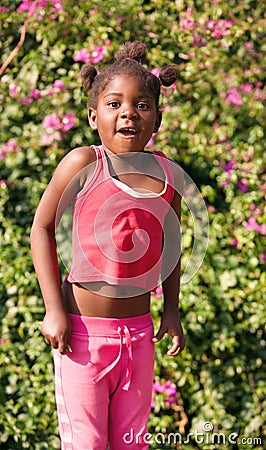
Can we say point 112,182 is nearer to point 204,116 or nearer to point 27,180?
point 27,180

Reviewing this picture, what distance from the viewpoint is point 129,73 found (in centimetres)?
212

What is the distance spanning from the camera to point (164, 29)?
3.83 meters

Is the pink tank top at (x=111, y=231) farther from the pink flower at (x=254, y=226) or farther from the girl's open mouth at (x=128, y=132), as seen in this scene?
the pink flower at (x=254, y=226)

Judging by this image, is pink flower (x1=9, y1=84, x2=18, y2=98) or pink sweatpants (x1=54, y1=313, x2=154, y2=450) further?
pink flower (x1=9, y1=84, x2=18, y2=98)

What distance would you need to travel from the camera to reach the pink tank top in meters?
2.08

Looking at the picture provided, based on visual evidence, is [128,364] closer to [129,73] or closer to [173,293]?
[173,293]

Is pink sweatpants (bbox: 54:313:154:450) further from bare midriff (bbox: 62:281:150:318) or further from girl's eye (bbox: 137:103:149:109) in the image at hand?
girl's eye (bbox: 137:103:149:109)

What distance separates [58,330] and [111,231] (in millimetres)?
307

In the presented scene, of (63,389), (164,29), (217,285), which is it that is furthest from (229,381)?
(164,29)

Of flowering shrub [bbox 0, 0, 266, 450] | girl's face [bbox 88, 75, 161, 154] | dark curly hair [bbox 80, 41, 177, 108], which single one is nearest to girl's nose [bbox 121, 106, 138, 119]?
girl's face [bbox 88, 75, 161, 154]

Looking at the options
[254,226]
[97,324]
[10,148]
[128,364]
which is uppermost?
[97,324]

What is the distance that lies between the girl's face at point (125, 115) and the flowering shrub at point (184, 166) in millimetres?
1424

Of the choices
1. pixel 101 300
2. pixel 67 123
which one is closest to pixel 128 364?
pixel 101 300

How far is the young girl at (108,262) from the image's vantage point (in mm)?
2086
